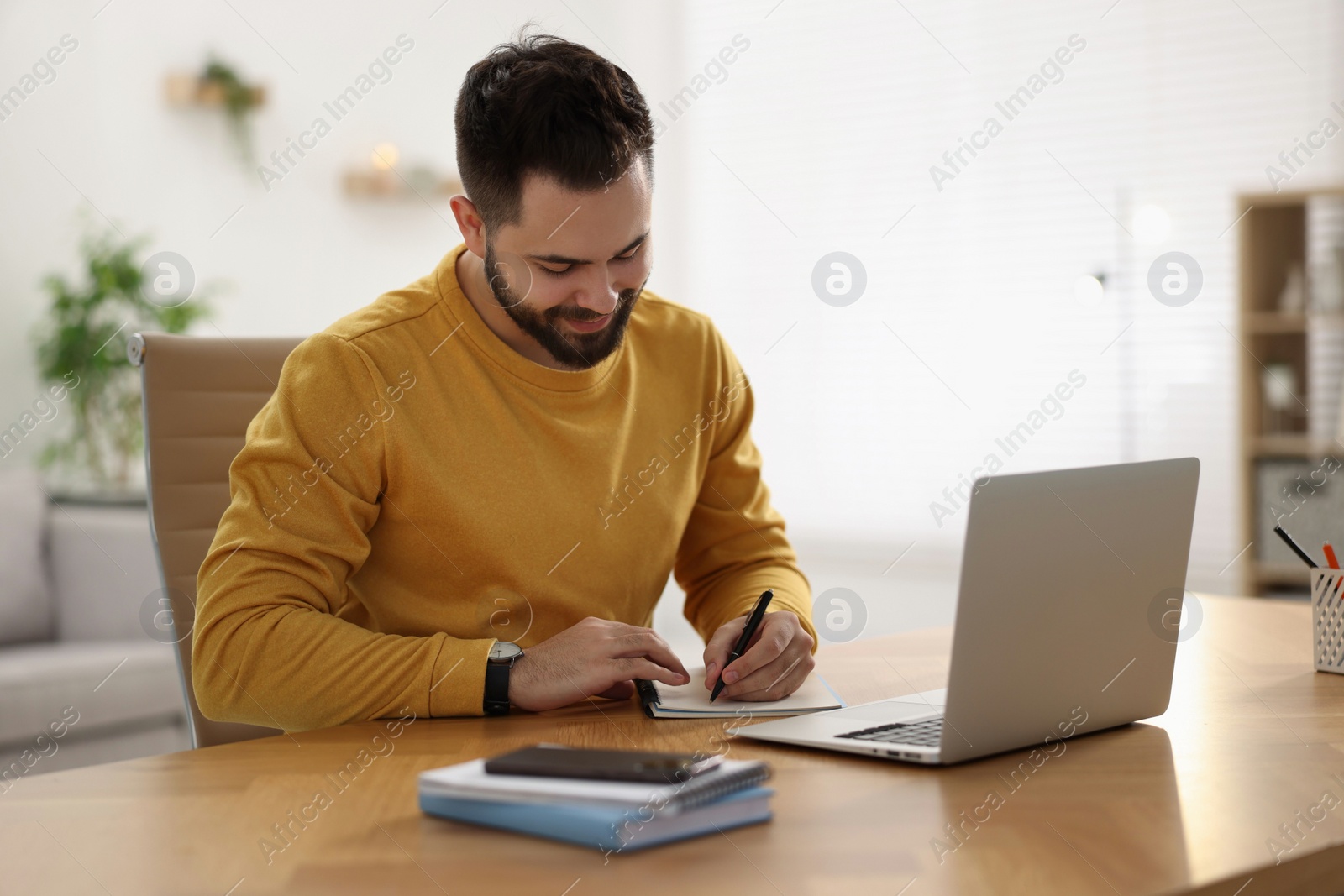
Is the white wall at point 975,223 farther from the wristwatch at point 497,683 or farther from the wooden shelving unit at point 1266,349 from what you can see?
the wristwatch at point 497,683

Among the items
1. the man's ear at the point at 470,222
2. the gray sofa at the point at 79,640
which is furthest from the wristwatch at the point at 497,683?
the gray sofa at the point at 79,640

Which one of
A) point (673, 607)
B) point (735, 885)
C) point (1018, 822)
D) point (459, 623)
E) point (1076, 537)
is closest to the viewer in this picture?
point (735, 885)

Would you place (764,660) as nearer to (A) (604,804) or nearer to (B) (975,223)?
(A) (604,804)

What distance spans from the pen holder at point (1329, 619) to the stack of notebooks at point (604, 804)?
839mm

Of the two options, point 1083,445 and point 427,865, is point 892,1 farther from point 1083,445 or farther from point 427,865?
point 427,865

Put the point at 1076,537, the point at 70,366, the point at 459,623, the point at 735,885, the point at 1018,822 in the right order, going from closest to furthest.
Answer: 1. the point at 735,885
2. the point at 1018,822
3. the point at 1076,537
4. the point at 459,623
5. the point at 70,366

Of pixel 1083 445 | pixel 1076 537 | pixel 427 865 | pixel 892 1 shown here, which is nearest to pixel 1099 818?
pixel 1076 537

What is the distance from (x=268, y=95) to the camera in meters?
4.18

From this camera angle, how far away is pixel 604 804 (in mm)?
869

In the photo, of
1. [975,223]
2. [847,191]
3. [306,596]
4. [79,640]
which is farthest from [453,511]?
[847,191]

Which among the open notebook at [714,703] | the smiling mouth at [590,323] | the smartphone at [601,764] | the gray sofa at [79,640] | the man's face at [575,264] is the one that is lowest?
the gray sofa at [79,640]

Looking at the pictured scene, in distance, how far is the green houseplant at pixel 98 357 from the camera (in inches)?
147

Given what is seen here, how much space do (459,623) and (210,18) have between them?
321 centimetres

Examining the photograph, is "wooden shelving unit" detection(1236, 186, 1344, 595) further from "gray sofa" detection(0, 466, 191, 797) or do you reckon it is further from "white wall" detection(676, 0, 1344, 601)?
"gray sofa" detection(0, 466, 191, 797)
